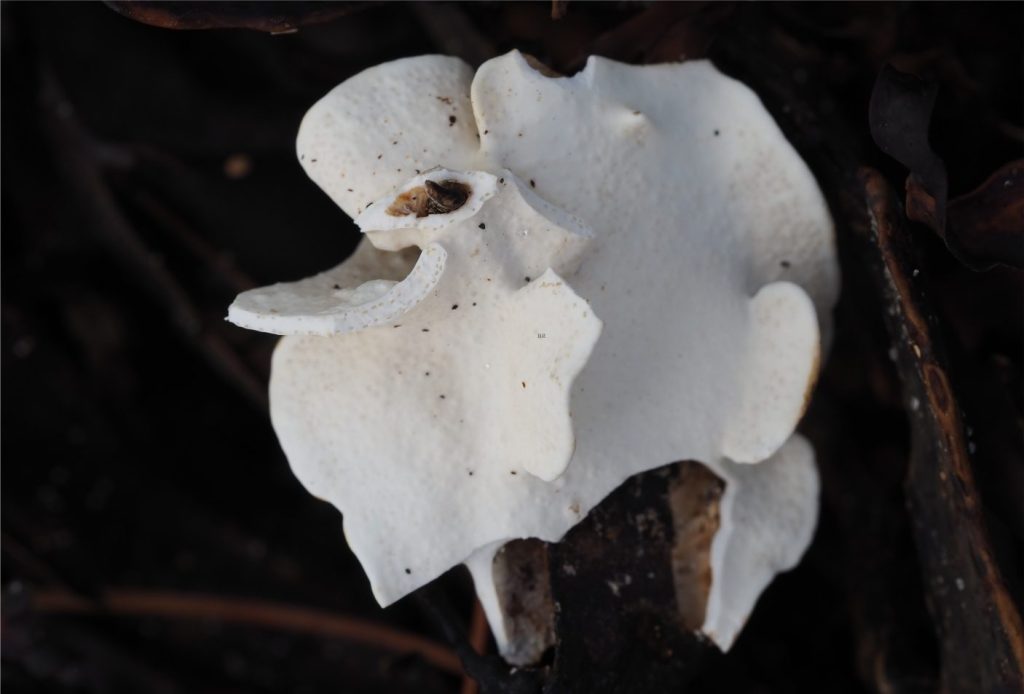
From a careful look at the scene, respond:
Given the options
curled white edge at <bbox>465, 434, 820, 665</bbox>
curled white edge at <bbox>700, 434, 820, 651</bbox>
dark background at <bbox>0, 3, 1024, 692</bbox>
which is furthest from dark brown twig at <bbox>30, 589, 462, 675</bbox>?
A: curled white edge at <bbox>700, 434, 820, 651</bbox>

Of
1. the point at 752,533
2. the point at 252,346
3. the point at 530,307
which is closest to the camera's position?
→ the point at 530,307

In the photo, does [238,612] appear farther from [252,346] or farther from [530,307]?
[530,307]

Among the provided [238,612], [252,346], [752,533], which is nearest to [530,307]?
[752,533]

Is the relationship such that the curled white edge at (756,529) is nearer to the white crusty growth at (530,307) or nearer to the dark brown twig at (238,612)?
the white crusty growth at (530,307)

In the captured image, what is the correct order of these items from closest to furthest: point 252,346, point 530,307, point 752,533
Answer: point 530,307 < point 752,533 < point 252,346

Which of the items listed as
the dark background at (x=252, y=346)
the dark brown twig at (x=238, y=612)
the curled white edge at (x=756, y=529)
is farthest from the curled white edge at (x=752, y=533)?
the dark brown twig at (x=238, y=612)

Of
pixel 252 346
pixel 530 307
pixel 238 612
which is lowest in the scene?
pixel 238 612
